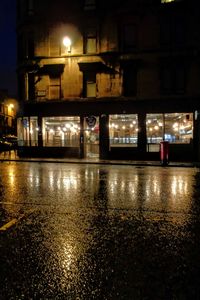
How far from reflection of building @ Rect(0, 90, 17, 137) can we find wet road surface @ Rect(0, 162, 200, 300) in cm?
5220

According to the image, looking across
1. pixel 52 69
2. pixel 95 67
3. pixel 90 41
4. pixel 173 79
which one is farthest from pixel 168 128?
pixel 52 69

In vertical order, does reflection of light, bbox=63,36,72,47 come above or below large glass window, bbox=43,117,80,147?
above

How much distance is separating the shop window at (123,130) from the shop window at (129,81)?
1893mm

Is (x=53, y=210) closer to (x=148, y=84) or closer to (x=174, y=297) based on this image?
(x=174, y=297)

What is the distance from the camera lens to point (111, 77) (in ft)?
80.4

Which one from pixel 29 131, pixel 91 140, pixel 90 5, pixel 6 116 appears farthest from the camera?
pixel 6 116

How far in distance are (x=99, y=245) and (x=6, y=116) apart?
59620mm

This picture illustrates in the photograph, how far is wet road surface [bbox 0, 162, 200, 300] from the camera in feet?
12.7

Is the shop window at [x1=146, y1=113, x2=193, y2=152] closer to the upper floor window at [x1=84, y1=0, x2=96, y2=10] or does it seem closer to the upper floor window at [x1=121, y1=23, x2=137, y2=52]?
the upper floor window at [x1=121, y1=23, x2=137, y2=52]

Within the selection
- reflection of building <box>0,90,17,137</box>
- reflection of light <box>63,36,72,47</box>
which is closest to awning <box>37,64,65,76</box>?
reflection of light <box>63,36,72,47</box>

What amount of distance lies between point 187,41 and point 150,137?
8.01 meters

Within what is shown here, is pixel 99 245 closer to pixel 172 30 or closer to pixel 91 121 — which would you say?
pixel 91 121

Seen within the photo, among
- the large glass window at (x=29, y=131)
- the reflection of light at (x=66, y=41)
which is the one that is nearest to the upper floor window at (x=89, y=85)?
the reflection of light at (x=66, y=41)

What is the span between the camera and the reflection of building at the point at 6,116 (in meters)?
59.0
